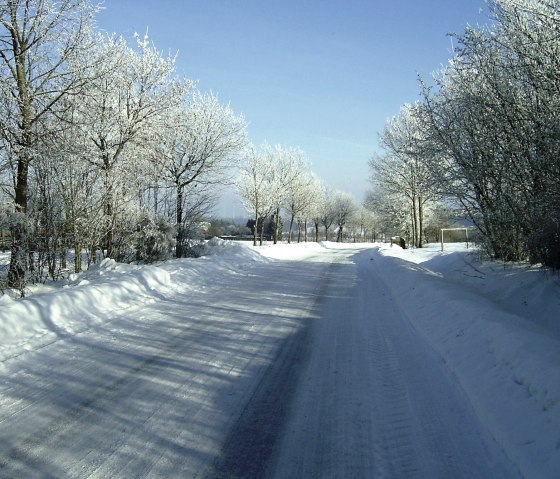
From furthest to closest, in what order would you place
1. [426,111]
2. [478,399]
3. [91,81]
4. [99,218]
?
[99,218] → [426,111] → [91,81] → [478,399]

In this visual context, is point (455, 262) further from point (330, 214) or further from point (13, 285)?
point (330, 214)

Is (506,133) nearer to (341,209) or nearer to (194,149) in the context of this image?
(194,149)

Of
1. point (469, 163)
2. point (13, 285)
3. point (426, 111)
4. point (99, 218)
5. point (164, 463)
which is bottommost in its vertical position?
point (164, 463)

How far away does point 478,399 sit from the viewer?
4180mm

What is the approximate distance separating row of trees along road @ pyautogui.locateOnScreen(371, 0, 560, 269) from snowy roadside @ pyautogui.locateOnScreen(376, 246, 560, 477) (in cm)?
206

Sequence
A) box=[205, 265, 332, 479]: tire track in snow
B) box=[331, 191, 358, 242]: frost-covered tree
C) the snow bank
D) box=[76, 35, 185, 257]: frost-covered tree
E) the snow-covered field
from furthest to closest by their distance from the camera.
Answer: box=[331, 191, 358, 242]: frost-covered tree → box=[76, 35, 185, 257]: frost-covered tree → the snow bank → the snow-covered field → box=[205, 265, 332, 479]: tire track in snow

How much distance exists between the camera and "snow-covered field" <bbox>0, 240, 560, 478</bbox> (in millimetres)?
3637

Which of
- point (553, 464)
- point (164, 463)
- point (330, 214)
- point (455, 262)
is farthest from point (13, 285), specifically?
point (330, 214)

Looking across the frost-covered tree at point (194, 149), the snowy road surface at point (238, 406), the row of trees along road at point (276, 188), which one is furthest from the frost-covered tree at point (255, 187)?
the snowy road surface at point (238, 406)

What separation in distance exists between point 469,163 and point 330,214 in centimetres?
7148

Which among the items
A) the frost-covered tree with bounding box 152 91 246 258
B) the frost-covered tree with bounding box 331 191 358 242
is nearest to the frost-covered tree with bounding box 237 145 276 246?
the frost-covered tree with bounding box 152 91 246 258

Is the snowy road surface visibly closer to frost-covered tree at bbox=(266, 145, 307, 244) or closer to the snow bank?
the snow bank

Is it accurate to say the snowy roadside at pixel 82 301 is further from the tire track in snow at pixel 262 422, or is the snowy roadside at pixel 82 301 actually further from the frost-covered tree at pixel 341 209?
the frost-covered tree at pixel 341 209

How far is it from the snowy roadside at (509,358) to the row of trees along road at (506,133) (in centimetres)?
206
